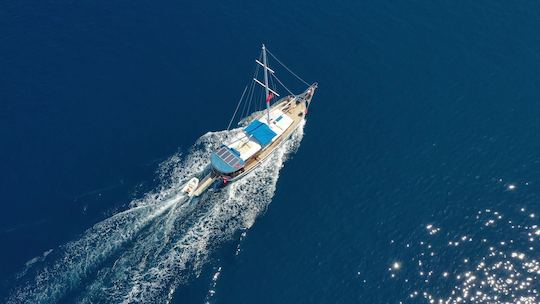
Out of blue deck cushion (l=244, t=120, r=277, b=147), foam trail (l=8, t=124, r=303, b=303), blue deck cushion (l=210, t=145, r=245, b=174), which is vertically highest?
blue deck cushion (l=244, t=120, r=277, b=147)

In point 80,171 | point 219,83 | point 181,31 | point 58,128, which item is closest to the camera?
point 80,171

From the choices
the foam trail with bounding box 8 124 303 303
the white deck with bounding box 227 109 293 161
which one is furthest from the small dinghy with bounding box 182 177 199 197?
the white deck with bounding box 227 109 293 161

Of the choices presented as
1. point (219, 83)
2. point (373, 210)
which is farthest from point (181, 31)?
point (373, 210)

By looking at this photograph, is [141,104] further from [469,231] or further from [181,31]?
[469,231]

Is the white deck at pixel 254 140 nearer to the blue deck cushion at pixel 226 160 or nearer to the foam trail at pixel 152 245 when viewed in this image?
the blue deck cushion at pixel 226 160

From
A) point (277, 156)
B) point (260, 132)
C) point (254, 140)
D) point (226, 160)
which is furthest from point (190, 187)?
point (277, 156)

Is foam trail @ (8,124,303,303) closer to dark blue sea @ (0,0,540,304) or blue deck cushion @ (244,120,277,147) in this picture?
dark blue sea @ (0,0,540,304)

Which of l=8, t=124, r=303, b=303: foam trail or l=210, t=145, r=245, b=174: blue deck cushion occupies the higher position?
l=210, t=145, r=245, b=174: blue deck cushion

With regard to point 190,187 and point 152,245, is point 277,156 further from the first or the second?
point 152,245
